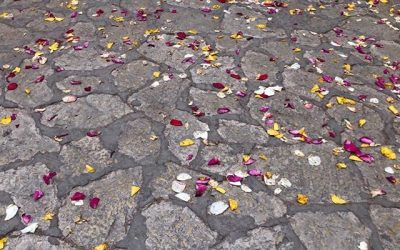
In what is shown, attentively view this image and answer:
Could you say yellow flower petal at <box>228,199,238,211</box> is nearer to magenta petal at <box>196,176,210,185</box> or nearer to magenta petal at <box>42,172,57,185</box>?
magenta petal at <box>196,176,210,185</box>

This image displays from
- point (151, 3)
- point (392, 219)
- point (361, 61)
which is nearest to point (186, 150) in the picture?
point (392, 219)

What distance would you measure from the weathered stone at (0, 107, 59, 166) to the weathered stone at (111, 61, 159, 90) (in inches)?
37.8

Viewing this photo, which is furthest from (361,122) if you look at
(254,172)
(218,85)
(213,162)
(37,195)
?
(37,195)

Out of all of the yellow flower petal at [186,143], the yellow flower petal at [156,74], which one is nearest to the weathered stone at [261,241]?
the yellow flower petal at [186,143]

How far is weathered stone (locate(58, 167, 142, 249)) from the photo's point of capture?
9.65ft

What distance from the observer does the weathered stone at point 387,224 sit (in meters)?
2.98

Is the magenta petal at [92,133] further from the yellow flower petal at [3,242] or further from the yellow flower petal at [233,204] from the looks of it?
the yellow flower petal at [233,204]

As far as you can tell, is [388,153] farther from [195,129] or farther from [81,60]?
[81,60]

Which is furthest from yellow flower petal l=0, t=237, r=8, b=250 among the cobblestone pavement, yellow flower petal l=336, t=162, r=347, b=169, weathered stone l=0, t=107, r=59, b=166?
yellow flower petal l=336, t=162, r=347, b=169

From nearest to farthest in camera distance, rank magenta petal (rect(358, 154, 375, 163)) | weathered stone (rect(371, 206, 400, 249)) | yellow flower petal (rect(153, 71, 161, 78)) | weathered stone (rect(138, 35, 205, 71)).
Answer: weathered stone (rect(371, 206, 400, 249)) → magenta petal (rect(358, 154, 375, 163)) → yellow flower petal (rect(153, 71, 161, 78)) → weathered stone (rect(138, 35, 205, 71))

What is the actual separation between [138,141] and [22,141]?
1.01m

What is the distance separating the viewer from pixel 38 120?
3902mm

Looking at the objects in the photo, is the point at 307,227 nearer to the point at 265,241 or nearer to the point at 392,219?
the point at 265,241

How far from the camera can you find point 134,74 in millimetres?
4520
